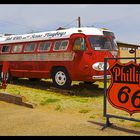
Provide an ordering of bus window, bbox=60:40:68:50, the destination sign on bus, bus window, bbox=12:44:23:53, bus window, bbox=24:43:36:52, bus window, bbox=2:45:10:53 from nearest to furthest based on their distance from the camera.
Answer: bus window, bbox=60:40:68:50 → the destination sign on bus → bus window, bbox=24:43:36:52 → bus window, bbox=12:44:23:53 → bus window, bbox=2:45:10:53

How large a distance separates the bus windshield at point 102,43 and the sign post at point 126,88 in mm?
6017

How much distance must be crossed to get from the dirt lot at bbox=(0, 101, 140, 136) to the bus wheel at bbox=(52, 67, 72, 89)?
13.5 ft

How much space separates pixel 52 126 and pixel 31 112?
79.5 inches

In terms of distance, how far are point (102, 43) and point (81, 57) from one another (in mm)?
1133

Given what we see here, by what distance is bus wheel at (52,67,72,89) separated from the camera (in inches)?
613

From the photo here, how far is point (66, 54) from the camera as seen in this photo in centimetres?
1538

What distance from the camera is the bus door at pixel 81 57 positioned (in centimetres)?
1459

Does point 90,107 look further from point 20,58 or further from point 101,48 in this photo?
point 20,58

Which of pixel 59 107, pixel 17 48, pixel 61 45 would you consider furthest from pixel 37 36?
pixel 59 107

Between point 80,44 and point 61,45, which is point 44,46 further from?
point 80,44

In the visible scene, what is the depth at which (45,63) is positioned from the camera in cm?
1658

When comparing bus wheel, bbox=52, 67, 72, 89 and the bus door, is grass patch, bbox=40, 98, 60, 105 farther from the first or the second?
bus wheel, bbox=52, 67, 72, 89

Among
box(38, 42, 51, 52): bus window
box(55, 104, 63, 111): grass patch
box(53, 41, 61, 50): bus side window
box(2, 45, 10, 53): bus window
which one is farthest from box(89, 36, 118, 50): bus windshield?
box(2, 45, 10, 53): bus window

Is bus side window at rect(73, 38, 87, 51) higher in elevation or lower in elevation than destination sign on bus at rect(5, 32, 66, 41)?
lower
